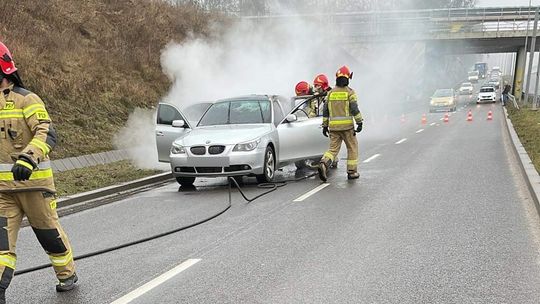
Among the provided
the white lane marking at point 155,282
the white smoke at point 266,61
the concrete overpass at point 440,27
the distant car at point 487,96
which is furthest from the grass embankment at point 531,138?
the distant car at point 487,96

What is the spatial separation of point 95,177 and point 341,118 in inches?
193

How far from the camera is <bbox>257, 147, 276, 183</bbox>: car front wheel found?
29.7 feet

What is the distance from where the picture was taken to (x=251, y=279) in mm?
4359

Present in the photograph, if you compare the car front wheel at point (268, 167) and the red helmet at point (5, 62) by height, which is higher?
the red helmet at point (5, 62)

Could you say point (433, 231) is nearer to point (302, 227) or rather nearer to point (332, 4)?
point (302, 227)

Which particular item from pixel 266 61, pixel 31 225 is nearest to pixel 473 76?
pixel 266 61

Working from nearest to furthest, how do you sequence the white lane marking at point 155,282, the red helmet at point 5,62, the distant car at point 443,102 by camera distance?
the red helmet at point 5,62, the white lane marking at point 155,282, the distant car at point 443,102

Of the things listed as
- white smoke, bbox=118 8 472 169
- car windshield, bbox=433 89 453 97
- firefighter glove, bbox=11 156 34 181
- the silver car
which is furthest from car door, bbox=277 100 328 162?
car windshield, bbox=433 89 453 97

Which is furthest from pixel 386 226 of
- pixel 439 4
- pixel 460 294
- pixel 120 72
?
pixel 439 4

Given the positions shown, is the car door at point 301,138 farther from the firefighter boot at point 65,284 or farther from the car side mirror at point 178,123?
the firefighter boot at point 65,284

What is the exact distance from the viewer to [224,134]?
9.02 m

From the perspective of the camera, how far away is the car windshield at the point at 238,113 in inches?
388

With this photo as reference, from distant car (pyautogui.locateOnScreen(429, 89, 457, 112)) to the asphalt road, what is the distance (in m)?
29.6

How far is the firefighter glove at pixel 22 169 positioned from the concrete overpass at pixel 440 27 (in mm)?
22958
